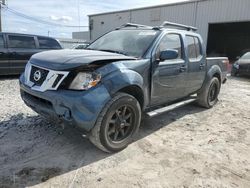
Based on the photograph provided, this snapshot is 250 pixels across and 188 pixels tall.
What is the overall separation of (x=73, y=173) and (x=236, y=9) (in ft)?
63.7

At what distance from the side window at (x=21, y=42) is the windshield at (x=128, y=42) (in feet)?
17.4

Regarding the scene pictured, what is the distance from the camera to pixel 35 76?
11.7 ft

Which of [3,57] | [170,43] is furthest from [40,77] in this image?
[3,57]

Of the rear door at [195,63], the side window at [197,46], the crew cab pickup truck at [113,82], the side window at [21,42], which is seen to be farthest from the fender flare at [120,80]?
the side window at [21,42]

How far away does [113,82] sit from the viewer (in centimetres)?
339

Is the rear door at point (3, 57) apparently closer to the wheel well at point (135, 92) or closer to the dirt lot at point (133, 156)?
the dirt lot at point (133, 156)

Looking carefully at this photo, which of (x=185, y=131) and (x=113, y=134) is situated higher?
(x=113, y=134)

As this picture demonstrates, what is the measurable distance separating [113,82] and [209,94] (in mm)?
3740

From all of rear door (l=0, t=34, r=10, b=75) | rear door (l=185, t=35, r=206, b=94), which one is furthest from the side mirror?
rear door (l=0, t=34, r=10, b=75)

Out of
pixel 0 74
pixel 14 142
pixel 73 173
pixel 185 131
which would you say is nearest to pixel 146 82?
pixel 185 131

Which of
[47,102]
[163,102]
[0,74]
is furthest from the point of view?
[0,74]

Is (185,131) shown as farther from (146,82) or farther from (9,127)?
(9,127)

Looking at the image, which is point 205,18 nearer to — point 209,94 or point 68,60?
point 209,94

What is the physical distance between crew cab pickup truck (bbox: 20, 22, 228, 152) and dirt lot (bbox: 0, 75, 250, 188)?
39cm
